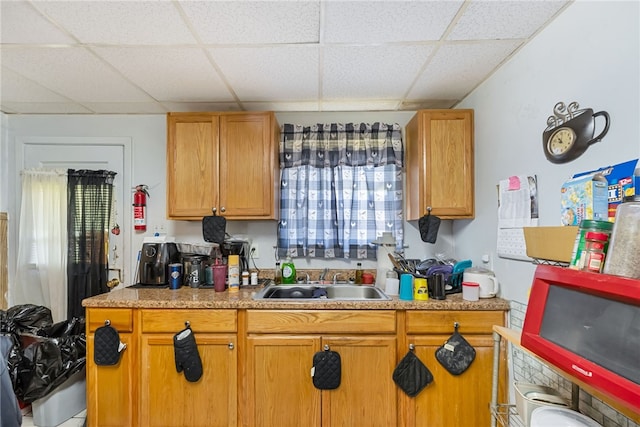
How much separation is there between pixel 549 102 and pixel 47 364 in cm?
307

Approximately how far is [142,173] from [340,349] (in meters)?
2.10

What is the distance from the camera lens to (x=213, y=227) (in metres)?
2.17

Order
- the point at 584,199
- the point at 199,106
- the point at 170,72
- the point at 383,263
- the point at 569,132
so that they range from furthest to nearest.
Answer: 1. the point at 199,106
2. the point at 383,263
3. the point at 170,72
4. the point at 569,132
5. the point at 584,199

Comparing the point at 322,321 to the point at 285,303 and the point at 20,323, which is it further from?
the point at 20,323

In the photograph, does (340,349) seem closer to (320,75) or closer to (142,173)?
(320,75)

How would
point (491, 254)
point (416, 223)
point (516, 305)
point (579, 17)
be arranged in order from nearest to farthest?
point (579, 17), point (516, 305), point (491, 254), point (416, 223)

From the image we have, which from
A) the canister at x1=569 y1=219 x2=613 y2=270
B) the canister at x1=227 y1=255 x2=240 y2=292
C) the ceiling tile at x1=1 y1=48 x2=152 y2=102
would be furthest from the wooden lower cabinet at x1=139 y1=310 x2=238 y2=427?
the canister at x1=569 y1=219 x2=613 y2=270

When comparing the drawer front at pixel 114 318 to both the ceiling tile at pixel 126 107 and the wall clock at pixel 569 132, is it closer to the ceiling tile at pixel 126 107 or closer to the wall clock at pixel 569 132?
the ceiling tile at pixel 126 107

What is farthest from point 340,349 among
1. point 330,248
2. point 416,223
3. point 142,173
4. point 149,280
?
point 142,173

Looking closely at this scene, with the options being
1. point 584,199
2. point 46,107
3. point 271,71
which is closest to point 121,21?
point 271,71

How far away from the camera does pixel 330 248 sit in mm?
2451

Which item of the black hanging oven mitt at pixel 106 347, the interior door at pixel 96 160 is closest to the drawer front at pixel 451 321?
the black hanging oven mitt at pixel 106 347

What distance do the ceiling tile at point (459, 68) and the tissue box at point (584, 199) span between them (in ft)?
2.72

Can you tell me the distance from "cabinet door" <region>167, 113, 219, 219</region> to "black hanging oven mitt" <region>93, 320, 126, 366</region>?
0.84m
